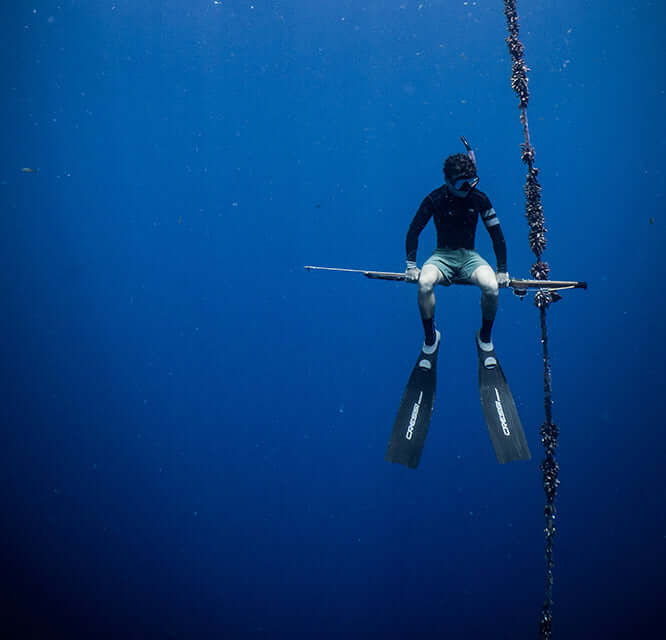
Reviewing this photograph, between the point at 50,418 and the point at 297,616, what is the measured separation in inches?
40.4

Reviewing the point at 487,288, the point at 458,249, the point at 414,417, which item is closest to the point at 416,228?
the point at 458,249

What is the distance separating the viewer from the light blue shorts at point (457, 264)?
1294mm

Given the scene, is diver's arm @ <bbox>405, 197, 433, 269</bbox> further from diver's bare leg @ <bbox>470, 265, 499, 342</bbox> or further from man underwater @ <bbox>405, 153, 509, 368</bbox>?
diver's bare leg @ <bbox>470, 265, 499, 342</bbox>

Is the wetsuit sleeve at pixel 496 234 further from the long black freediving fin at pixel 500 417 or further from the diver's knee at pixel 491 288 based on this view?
the long black freediving fin at pixel 500 417

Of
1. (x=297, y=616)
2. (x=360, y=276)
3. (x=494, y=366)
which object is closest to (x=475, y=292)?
(x=360, y=276)

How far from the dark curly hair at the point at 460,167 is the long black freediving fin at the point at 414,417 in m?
0.40

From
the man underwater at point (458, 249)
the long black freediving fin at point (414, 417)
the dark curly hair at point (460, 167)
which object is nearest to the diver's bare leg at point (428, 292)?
the man underwater at point (458, 249)

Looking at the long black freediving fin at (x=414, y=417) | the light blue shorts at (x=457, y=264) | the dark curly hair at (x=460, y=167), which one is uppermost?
the dark curly hair at (x=460, y=167)

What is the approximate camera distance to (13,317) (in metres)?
1.87

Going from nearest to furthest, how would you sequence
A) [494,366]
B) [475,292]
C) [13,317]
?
[494,366]
[475,292]
[13,317]

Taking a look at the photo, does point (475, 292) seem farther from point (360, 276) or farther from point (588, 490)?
point (588, 490)

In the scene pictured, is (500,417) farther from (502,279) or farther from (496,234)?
(496,234)

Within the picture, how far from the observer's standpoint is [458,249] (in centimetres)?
132

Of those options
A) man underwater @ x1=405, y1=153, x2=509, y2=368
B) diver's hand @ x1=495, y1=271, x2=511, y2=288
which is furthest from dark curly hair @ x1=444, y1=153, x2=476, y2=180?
diver's hand @ x1=495, y1=271, x2=511, y2=288
